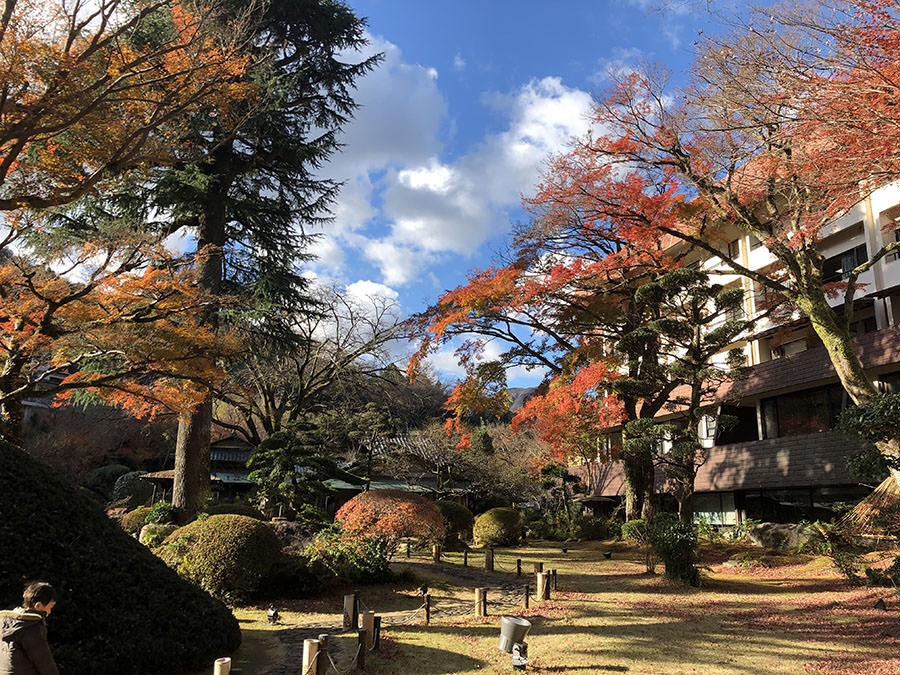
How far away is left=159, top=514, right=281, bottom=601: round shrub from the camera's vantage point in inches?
392

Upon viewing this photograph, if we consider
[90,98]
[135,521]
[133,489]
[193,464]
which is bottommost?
[135,521]

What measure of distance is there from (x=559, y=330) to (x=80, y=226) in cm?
1473

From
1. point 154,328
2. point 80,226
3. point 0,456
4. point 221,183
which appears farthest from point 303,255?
point 0,456

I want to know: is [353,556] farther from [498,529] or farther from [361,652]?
[498,529]

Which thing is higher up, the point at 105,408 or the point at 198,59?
the point at 198,59

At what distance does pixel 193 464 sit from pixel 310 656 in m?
12.5

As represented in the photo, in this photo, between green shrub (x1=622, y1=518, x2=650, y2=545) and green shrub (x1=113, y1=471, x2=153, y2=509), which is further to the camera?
green shrub (x1=113, y1=471, x2=153, y2=509)

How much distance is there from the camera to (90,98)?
7793 millimetres

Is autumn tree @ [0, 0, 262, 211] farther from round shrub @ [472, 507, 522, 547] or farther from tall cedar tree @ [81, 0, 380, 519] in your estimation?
round shrub @ [472, 507, 522, 547]

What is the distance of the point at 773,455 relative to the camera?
18250 mm

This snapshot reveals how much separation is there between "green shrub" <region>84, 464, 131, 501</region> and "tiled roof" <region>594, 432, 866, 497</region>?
26535mm

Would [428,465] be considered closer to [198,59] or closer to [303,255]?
[303,255]

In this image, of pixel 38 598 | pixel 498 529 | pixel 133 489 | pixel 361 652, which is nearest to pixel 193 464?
pixel 498 529

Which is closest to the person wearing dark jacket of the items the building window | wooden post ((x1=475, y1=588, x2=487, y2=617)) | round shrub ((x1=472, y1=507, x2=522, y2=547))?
wooden post ((x1=475, y1=588, x2=487, y2=617))
